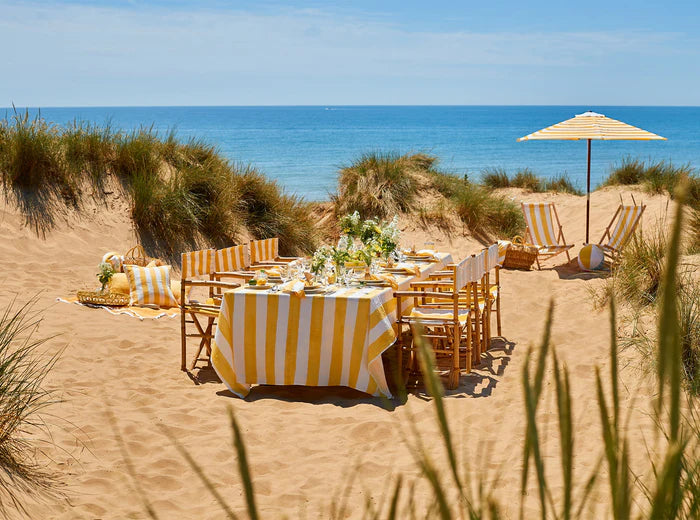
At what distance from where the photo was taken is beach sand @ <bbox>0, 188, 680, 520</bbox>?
3.37 meters

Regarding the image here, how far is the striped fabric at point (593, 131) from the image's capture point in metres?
8.91

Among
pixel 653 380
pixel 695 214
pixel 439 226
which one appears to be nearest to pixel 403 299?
pixel 653 380

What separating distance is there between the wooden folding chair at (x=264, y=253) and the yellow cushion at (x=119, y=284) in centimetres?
141

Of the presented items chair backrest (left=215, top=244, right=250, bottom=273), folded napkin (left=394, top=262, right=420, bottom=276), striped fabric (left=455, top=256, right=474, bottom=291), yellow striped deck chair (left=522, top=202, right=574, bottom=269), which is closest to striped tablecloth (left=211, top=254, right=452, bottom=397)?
striped fabric (left=455, top=256, right=474, bottom=291)

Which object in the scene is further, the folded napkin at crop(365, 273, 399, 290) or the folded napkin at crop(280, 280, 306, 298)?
the folded napkin at crop(365, 273, 399, 290)

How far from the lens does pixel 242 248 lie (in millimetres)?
6086

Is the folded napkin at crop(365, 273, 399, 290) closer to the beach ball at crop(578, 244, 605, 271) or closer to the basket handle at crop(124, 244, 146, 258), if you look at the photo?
the basket handle at crop(124, 244, 146, 258)

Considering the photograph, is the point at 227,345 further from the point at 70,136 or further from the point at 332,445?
the point at 70,136

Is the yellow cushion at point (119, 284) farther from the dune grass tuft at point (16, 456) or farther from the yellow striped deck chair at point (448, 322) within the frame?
the dune grass tuft at point (16, 456)

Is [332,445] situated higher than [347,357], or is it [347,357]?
[347,357]

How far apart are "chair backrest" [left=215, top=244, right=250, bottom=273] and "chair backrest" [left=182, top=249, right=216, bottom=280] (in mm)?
107

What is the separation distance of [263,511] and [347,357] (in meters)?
1.60

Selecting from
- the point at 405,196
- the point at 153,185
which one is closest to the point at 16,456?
the point at 153,185

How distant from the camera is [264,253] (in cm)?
665
